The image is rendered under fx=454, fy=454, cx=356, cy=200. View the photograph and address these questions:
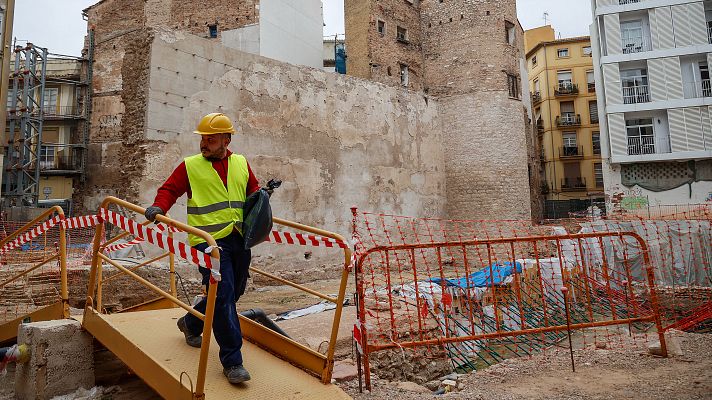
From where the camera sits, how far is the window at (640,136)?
20688mm

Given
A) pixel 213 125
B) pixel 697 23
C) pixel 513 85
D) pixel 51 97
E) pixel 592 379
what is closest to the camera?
pixel 213 125

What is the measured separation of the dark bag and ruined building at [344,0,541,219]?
50.4 feet

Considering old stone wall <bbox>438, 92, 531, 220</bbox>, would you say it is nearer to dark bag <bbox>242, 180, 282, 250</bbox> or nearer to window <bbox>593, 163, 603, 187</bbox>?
dark bag <bbox>242, 180, 282, 250</bbox>

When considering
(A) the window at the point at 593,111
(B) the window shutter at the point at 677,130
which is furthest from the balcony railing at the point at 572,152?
(B) the window shutter at the point at 677,130

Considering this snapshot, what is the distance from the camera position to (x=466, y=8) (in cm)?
1850

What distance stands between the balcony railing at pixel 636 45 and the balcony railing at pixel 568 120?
15133mm

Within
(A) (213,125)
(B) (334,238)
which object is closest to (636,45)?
(B) (334,238)

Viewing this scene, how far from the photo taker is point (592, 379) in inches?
183

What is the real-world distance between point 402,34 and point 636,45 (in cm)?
1114

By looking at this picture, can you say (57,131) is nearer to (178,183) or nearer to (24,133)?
(24,133)

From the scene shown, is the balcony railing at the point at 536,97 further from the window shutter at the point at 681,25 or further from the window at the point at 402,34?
the window at the point at 402,34

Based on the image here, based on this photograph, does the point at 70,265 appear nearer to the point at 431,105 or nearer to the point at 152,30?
the point at 152,30

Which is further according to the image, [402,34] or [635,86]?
[635,86]

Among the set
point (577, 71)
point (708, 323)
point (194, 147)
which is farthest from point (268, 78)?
point (577, 71)
